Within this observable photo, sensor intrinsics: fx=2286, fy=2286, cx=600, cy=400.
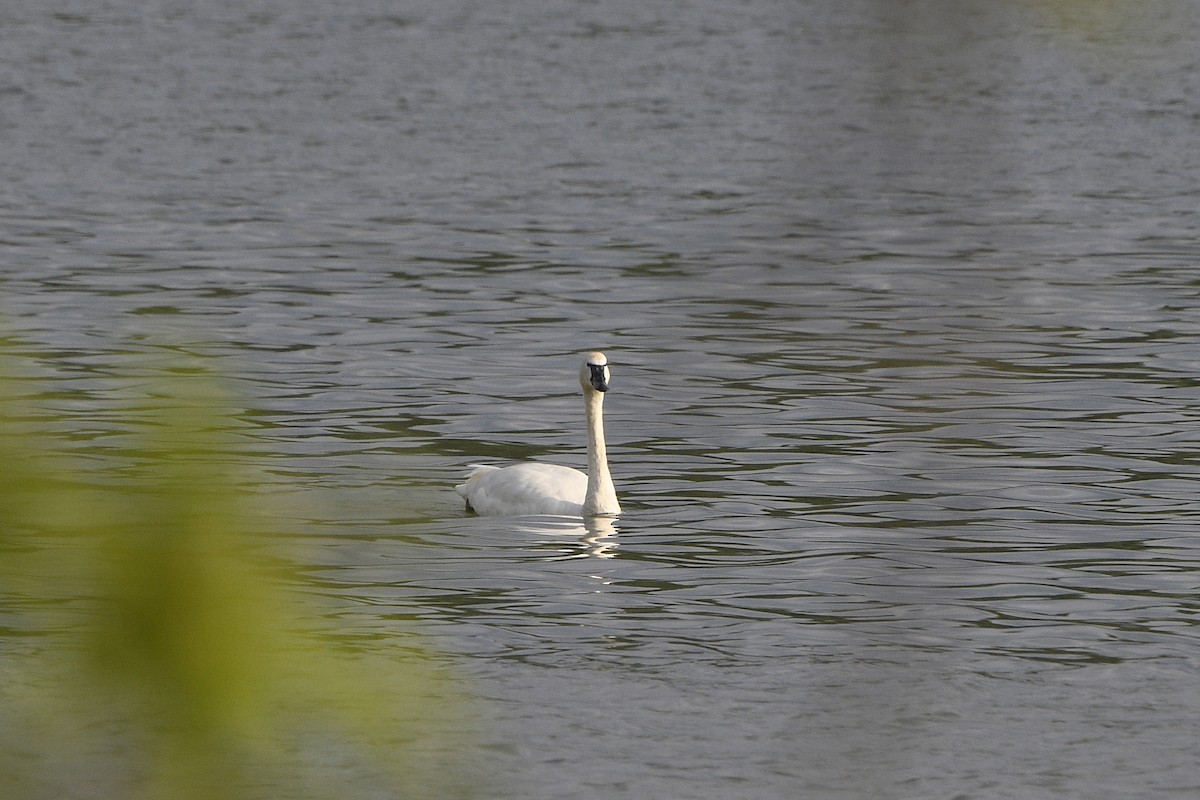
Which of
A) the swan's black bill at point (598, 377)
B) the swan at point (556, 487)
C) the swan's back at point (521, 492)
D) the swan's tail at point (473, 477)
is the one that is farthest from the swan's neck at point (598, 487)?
the swan's tail at point (473, 477)

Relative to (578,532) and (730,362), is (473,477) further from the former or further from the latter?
(730,362)

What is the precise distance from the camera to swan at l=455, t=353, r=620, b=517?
11055 mm

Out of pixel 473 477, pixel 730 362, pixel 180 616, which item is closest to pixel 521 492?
pixel 473 477

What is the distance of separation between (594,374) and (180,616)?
10.0 m

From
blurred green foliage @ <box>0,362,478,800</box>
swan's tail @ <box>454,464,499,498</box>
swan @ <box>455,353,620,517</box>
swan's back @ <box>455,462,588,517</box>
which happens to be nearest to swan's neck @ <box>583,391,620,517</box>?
swan @ <box>455,353,620,517</box>

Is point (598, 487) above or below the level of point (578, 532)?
above

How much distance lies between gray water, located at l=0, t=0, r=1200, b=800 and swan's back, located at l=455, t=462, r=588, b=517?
109 millimetres

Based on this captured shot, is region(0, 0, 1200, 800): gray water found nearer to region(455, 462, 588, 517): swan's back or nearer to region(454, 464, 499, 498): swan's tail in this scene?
region(455, 462, 588, 517): swan's back

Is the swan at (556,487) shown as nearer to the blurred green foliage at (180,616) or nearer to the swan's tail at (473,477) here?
the swan's tail at (473,477)

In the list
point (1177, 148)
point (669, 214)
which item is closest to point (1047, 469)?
A: point (669, 214)

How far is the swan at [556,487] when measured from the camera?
11.1 m

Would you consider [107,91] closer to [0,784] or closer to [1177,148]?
[1177,148]

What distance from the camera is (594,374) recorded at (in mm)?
11570

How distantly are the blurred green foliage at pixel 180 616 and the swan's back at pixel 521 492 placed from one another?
369 inches
